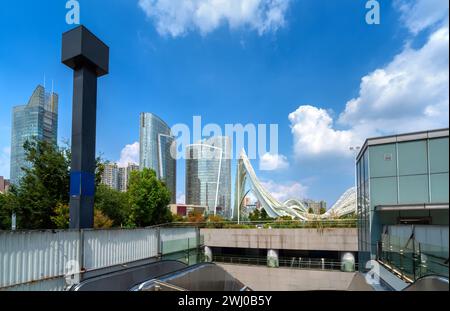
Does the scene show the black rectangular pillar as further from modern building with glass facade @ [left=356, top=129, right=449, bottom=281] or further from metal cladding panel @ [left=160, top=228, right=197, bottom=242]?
modern building with glass facade @ [left=356, top=129, right=449, bottom=281]

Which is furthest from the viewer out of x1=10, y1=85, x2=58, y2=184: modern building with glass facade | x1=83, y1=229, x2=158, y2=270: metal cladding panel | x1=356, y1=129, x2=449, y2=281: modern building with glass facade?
x1=10, y1=85, x2=58, y2=184: modern building with glass facade

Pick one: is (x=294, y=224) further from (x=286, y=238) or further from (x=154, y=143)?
(x=154, y=143)

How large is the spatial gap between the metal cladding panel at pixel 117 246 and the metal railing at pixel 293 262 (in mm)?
8172

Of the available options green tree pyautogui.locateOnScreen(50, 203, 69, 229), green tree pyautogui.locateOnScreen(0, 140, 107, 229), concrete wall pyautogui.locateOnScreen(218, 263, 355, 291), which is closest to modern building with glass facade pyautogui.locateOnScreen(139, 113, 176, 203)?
green tree pyautogui.locateOnScreen(0, 140, 107, 229)

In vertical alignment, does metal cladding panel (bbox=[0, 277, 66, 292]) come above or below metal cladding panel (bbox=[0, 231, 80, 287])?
below

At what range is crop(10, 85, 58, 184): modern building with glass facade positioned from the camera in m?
18.9

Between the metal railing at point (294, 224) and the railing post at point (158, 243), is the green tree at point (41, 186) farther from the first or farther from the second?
the metal railing at point (294, 224)

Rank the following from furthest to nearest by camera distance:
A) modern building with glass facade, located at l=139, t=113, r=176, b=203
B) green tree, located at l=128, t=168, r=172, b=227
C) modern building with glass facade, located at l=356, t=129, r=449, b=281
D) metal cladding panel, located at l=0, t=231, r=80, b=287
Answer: modern building with glass facade, located at l=139, t=113, r=176, b=203 < green tree, located at l=128, t=168, r=172, b=227 < metal cladding panel, located at l=0, t=231, r=80, b=287 < modern building with glass facade, located at l=356, t=129, r=449, b=281

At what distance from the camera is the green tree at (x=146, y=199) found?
24047 mm

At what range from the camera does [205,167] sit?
69.6 meters

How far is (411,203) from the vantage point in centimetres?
341

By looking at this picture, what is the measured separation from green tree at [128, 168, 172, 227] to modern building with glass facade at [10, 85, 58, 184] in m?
7.61

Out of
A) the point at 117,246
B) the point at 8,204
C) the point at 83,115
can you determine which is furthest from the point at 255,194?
the point at 83,115

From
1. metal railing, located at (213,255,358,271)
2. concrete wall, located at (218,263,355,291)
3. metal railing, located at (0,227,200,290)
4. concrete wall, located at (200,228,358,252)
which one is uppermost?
metal railing, located at (0,227,200,290)
